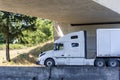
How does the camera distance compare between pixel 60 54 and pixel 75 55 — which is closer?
pixel 75 55

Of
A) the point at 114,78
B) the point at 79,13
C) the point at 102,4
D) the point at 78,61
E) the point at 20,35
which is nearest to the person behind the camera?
the point at 114,78

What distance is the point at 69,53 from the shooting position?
30.1 m

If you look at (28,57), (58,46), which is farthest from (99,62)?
(28,57)

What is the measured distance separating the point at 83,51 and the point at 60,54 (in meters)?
1.82

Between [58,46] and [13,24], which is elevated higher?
[13,24]

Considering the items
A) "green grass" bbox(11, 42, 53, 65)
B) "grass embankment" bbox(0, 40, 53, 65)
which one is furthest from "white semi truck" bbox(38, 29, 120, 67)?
"green grass" bbox(11, 42, 53, 65)

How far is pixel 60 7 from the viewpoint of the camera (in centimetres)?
2941

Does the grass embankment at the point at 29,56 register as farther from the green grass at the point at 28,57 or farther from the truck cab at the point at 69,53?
the truck cab at the point at 69,53

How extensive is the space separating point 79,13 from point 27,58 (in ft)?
51.9

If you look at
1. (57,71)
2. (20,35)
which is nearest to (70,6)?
(57,71)

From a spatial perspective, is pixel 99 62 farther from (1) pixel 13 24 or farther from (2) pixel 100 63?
(1) pixel 13 24

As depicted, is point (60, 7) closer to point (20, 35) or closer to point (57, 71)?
point (57, 71)

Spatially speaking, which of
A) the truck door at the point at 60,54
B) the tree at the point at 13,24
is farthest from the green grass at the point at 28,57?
the truck door at the point at 60,54

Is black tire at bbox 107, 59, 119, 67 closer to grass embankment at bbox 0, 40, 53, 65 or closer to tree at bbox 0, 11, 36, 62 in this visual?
grass embankment at bbox 0, 40, 53, 65
